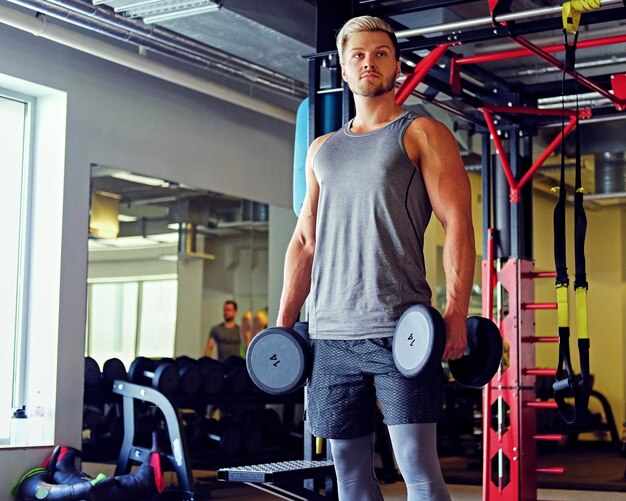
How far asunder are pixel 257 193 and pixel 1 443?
Answer: 2664mm

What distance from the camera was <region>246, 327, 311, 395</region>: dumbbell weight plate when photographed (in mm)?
2107

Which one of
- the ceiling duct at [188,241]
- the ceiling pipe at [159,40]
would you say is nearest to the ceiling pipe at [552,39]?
the ceiling pipe at [159,40]

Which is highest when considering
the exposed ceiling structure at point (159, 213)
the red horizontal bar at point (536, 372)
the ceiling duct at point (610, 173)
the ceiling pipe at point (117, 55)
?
the ceiling duct at point (610, 173)

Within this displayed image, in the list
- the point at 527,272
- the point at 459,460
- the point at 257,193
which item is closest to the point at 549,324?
the point at 459,460

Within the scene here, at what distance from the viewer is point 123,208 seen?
5820 millimetres

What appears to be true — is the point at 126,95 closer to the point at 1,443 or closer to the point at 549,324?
the point at 1,443

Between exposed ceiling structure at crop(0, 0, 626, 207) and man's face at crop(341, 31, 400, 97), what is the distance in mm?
1582

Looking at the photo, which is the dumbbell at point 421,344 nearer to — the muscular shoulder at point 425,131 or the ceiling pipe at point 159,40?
the muscular shoulder at point 425,131

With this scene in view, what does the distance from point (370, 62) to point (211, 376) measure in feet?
13.9

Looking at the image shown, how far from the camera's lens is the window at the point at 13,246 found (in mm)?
5145

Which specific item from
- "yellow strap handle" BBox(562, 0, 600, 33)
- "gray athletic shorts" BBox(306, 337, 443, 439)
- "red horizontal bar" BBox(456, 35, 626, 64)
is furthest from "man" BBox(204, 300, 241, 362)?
"gray athletic shorts" BBox(306, 337, 443, 439)

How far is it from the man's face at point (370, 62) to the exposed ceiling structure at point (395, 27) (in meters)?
1.58

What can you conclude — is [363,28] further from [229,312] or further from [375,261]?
[229,312]

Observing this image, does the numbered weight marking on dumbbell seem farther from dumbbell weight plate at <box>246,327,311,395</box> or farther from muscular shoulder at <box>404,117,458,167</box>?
muscular shoulder at <box>404,117,458,167</box>
